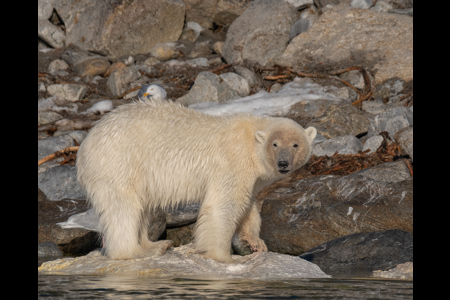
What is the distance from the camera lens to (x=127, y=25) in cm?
1820

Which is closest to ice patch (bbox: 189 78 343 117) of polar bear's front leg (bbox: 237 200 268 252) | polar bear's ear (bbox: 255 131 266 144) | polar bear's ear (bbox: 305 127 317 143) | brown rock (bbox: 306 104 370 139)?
brown rock (bbox: 306 104 370 139)

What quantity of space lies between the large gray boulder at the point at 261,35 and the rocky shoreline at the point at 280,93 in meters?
0.04

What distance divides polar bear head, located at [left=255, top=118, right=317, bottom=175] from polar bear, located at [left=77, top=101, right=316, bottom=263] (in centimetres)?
1

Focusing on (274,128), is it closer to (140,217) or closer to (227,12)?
(140,217)

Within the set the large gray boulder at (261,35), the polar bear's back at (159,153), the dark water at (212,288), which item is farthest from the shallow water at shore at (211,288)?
the large gray boulder at (261,35)

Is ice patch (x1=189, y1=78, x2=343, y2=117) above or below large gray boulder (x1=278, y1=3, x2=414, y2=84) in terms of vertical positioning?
below

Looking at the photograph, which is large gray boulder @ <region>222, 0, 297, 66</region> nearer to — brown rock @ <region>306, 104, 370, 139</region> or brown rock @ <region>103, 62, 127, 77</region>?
brown rock @ <region>103, 62, 127, 77</region>

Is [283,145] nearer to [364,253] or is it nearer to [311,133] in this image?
[311,133]

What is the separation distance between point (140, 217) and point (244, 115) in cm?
176

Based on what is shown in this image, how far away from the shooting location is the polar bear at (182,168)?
20.5 feet

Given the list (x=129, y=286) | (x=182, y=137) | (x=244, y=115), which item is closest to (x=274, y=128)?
(x=244, y=115)

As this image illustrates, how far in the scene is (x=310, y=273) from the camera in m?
5.98

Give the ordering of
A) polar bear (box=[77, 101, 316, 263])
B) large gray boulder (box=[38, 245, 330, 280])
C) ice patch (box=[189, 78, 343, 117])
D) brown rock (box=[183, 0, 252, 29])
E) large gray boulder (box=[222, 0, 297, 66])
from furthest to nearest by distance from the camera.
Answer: brown rock (box=[183, 0, 252, 29]) < large gray boulder (box=[222, 0, 297, 66]) < ice patch (box=[189, 78, 343, 117]) < polar bear (box=[77, 101, 316, 263]) < large gray boulder (box=[38, 245, 330, 280])

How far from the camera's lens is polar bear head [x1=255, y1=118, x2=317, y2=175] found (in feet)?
20.4
